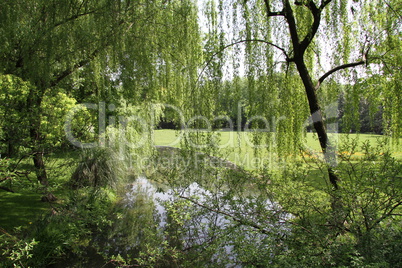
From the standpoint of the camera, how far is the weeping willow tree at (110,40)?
3533 millimetres

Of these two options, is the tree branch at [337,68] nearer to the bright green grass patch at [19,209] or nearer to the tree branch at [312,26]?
the tree branch at [312,26]

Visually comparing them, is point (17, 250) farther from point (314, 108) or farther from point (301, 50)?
point (301, 50)

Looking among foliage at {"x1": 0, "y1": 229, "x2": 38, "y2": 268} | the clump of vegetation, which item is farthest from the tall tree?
the clump of vegetation

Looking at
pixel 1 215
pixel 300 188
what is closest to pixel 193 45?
pixel 300 188

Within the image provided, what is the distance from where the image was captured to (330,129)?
10.4 ft

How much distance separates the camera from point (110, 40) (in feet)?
11.4

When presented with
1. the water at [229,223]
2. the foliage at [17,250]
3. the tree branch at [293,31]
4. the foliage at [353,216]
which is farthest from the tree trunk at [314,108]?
the foliage at [17,250]

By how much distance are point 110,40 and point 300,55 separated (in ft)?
6.97

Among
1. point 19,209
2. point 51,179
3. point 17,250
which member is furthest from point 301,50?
point 19,209

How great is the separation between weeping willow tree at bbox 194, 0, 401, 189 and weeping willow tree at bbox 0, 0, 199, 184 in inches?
24.3

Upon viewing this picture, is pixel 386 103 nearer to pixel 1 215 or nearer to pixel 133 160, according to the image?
pixel 133 160

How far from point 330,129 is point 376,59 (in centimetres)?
80

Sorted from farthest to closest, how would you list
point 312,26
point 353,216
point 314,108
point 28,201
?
point 28,201, point 314,108, point 312,26, point 353,216

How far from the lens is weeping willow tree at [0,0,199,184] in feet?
11.6
